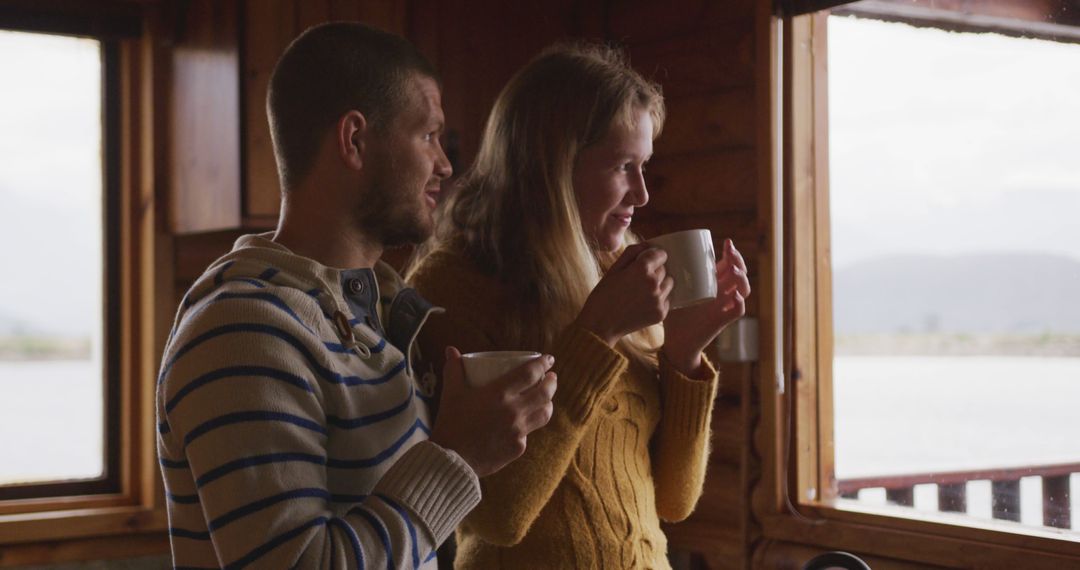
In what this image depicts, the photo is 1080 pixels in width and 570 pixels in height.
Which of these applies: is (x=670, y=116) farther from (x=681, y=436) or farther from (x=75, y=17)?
(x=75, y=17)

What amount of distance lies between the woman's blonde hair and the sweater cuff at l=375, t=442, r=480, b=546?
Result: 1.39 feet

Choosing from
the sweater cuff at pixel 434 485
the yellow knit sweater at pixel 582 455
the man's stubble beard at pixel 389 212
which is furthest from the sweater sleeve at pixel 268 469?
the yellow knit sweater at pixel 582 455

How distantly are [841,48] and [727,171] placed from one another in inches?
14.6

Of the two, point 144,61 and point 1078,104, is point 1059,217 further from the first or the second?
point 144,61

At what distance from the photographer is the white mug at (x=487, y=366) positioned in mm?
1085

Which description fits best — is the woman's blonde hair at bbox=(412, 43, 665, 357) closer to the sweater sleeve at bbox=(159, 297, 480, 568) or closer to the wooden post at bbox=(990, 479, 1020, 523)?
the sweater sleeve at bbox=(159, 297, 480, 568)

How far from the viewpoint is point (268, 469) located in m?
0.92

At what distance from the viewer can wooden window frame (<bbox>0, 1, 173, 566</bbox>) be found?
8.23 feet

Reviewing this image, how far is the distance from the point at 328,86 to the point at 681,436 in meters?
0.72

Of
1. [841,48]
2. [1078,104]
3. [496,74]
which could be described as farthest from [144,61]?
[1078,104]

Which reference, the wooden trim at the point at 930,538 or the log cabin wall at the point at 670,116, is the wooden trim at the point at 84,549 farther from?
the wooden trim at the point at 930,538

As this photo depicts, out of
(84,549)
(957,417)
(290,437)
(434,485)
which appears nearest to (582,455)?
(434,485)

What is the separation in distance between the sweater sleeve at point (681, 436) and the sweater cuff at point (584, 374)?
0.23 m

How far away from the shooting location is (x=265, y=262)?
1087 mm
